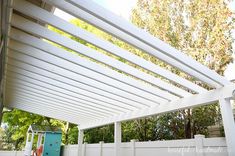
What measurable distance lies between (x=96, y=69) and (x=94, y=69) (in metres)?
0.04

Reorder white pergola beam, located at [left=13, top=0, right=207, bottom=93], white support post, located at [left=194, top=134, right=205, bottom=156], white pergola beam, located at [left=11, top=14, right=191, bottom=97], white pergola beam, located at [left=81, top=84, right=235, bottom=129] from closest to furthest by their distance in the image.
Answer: white pergola beam, located at [left=13, top=0, right=207, bottom=93] < white pergola beam, located at [left=11, top=14, right=191, bottom=97] < white pergola beam, located at [left=81, top=84, right=235, bottom=129] < white support post, located at [left=194, top=134, right=205, bottom=156]

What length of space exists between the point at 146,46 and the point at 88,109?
4.97 metres

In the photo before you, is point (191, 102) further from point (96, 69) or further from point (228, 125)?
point (96, 69)

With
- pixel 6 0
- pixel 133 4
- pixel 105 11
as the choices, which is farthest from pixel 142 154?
pixel 133 4

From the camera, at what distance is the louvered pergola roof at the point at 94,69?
2758 mm

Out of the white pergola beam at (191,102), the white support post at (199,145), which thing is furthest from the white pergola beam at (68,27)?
the white support post at (199,145)

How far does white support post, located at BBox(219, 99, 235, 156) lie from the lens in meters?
3.62

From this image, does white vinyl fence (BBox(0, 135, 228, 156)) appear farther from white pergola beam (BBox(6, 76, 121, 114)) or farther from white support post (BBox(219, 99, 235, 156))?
white pergola beam (BBox(6, 76, 121, 114))

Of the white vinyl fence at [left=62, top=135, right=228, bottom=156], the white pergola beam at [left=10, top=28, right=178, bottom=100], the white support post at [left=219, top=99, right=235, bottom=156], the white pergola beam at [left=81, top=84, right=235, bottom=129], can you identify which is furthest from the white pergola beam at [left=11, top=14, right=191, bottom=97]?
the white vinyl fence at [left=62, top=135, right=228, bottom=156]

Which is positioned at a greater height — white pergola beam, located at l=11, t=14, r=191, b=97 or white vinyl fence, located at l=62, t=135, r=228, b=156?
white pergola beam, located at l=11, t=14, r=191, b=97

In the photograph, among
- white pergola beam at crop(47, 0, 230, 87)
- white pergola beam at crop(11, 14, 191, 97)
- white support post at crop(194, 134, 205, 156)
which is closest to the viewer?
white pergola beam at crop(47, 0, 230, 87)

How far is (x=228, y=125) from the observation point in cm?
375

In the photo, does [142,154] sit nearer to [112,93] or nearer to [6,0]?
[112,93]

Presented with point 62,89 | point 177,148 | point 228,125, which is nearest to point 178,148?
point 177,148
